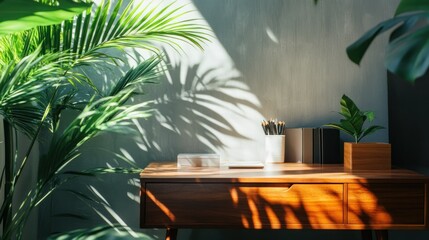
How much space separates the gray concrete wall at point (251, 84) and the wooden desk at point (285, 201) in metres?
0.65

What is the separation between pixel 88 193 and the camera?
2705mm

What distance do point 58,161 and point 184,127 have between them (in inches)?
51.9

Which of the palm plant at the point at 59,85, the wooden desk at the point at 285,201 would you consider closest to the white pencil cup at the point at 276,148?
the wooden desk at the point at 285,201

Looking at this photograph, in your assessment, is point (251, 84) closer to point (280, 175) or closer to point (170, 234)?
point (280, 175)

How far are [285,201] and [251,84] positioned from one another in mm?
855

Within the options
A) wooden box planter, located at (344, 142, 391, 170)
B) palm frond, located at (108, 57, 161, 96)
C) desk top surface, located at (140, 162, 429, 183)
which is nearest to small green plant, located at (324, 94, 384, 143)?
wooden box planter, located at (344, 142, 391, 170)

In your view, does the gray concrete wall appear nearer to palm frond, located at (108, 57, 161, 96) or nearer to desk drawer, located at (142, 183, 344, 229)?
palm frond, located at (108, 57, 161, 96)

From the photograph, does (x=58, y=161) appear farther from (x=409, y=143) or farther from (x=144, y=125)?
A: (x=409, y=143)

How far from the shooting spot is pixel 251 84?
2744 millimetres

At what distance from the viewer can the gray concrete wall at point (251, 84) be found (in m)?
2.72

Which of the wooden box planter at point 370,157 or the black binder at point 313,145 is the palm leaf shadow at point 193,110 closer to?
the black binder at point 313,145

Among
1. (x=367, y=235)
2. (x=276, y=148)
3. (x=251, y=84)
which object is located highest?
(x=251, y=84)

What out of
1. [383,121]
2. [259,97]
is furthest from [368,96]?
[259,97]

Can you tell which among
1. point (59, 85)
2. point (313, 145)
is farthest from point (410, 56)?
point (313, 145)
